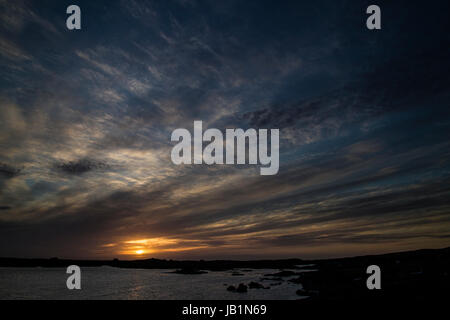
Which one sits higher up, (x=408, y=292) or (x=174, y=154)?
(x=174, y=154)
